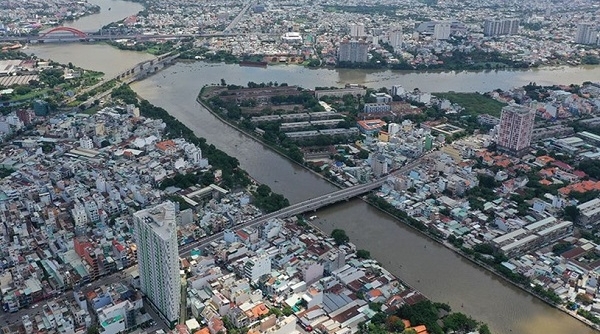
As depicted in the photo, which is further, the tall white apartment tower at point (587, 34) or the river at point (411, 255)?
the tall white apartment tower at point (587, 34)

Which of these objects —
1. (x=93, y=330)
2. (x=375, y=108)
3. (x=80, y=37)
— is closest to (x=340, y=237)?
(x=93, y=330)

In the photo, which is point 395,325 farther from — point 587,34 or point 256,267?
point 587,34

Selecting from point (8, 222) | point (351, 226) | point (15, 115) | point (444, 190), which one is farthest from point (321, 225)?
point (15, 115)

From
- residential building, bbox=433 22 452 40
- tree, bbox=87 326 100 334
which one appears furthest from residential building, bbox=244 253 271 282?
residential building, bbox=433 22 452 40

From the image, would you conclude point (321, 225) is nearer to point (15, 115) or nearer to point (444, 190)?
point (444, 190)

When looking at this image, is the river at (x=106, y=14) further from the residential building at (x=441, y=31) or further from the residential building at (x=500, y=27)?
the residential building at (x=500, y=27)

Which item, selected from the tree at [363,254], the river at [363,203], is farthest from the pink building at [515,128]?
the tree at [363,254]
